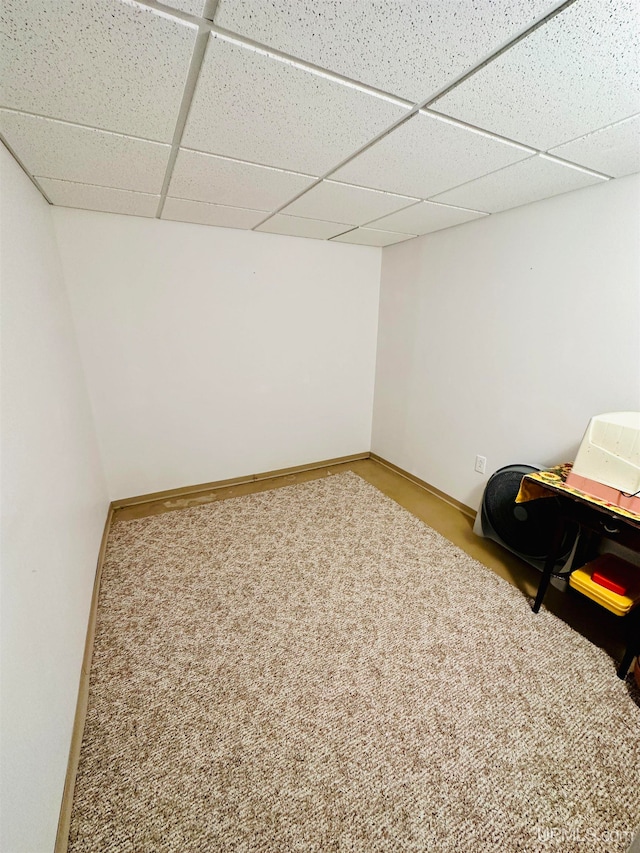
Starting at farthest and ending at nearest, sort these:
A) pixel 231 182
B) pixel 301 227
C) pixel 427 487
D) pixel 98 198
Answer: pixel 427 487 < pixel 301 227 < pixel 98 198 < pixel 231 182

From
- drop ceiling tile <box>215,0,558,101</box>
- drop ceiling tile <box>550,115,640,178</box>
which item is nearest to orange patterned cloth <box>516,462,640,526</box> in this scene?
drop ceiling tile <box>550,115,640,178</box>

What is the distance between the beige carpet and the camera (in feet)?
3.40

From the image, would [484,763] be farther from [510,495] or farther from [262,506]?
[262,506]

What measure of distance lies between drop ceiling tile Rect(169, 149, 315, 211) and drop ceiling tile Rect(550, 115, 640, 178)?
42.4 inches

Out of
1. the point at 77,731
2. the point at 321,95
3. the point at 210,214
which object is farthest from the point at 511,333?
the point at 77,731

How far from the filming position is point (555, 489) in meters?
1.57

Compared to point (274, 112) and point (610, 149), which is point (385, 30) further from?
point (610, 149)

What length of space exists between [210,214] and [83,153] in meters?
0.89

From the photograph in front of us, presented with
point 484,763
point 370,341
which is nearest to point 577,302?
point 370,341

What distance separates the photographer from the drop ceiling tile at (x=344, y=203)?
5.76 feet

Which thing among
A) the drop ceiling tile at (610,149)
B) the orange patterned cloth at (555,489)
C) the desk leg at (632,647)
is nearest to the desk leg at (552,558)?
the orange patterned cloth at (555,489)

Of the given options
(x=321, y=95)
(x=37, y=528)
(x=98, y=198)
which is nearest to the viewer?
(x=321, y=95)

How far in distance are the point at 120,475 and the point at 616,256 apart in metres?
3.38

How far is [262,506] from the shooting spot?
2.74 meters
